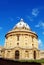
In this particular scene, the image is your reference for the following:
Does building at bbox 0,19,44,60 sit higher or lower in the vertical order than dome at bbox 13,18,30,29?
lower

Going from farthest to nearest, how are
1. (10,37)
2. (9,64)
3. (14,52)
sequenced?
(10,37), (14,52), (9,64)

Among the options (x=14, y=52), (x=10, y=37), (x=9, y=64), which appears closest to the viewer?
(x=9, y=64)

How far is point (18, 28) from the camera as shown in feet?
178

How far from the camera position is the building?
165 ft

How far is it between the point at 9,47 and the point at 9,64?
18439mm

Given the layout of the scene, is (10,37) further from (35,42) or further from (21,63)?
(21,63)

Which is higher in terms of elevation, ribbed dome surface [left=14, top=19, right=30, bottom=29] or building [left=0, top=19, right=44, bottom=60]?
ribbed dome surface [left=14, top=19, right=30, bottom=29]

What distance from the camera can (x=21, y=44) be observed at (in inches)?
2050

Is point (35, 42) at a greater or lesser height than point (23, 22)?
lesser

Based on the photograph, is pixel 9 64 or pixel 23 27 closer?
pixel 9 64

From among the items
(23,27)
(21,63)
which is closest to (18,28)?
(23,27)

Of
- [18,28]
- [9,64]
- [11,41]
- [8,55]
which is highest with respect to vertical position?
[18,28]

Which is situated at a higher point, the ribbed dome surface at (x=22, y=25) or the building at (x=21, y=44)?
the ribbed dome surface at (x=22, y=25)

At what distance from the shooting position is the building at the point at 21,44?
50.3m
